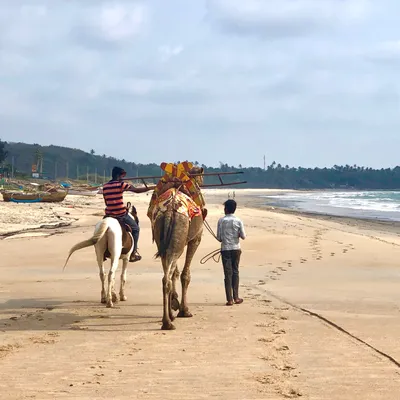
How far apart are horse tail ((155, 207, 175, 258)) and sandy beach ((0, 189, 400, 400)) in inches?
45.6

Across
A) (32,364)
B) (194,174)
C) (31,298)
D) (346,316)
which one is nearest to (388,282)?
(346,316)

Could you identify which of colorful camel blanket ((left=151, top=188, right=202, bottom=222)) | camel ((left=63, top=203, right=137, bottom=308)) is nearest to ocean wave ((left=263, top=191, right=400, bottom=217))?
camel ((left=63, top=203, right=137, bottom=308))

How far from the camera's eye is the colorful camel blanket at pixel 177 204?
370 inches

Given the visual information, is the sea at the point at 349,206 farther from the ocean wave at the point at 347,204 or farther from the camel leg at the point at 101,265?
the camel leg at the point at 101,265

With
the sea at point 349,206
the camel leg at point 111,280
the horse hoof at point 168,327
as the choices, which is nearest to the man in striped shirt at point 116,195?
the camel leg at point 111,280

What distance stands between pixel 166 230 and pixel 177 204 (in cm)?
54

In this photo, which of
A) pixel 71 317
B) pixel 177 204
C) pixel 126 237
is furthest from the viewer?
pixel 126 237

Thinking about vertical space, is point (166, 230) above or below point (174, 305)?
above

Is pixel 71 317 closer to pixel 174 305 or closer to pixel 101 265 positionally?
pixel 101 265

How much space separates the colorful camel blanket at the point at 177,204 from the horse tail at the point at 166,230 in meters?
0.13

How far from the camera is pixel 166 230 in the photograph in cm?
912

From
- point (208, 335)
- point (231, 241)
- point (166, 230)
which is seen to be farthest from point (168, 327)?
point (231, 241)

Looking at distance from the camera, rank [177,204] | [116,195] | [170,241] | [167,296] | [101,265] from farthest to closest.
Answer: [116,195]
[101,265]
[177,204]
[170,241]
[167,296]

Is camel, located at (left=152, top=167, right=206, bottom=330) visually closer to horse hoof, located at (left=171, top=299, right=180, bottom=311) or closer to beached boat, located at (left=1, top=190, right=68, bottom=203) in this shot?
horse hoof, located at (left=171, top=299, right=180, bottom=311)
